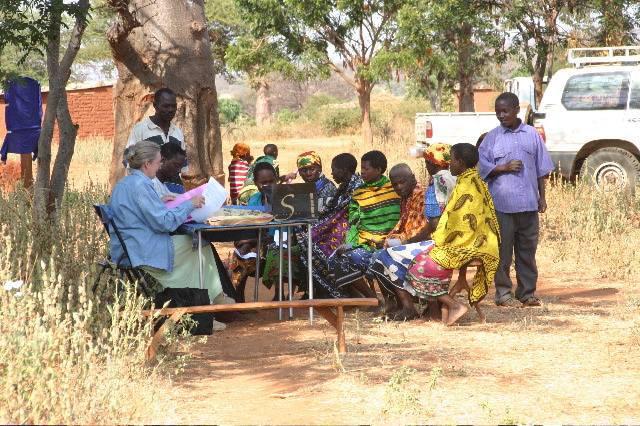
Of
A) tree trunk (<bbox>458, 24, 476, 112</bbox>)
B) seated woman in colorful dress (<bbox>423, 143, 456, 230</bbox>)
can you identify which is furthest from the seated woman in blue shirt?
tree trunk (<bbox>458, 24, 476, 112</bbox>)

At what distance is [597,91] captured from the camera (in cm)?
1434

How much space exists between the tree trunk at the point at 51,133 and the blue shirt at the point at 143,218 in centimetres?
101

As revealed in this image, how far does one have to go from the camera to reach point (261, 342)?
7582 millimetres

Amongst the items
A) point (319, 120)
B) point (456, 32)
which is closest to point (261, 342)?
point (456, 32)

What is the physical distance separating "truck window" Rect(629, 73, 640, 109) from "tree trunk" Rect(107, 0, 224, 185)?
5362mm

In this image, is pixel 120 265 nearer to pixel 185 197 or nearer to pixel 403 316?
pixel 185 197

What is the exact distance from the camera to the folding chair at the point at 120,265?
23.5 feet

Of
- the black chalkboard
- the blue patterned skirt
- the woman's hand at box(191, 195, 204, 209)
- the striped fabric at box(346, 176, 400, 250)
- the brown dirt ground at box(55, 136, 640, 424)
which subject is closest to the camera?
the brown dirt ground at box(55, 136, 640, 424)

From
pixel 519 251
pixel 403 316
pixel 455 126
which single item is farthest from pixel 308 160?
pixel 455 126

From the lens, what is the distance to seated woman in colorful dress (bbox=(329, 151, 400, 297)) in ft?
27.6

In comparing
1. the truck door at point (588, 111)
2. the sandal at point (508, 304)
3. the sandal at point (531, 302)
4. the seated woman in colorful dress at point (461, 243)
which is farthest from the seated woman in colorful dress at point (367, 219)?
the truck door at point (588, 111)

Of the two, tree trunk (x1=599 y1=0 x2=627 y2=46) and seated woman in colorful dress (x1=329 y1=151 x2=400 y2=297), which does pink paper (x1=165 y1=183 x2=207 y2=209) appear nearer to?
seated woman in colorful dress (x1=329 y1=151 x2=400 y2=297)

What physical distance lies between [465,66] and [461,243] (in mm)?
18276

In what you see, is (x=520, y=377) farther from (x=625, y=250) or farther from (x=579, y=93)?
(x=579, y=93)
